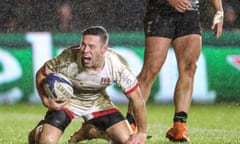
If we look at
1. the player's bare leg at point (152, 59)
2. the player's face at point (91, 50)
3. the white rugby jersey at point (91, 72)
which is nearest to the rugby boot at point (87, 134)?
the player's bare leg at point (152, 59)

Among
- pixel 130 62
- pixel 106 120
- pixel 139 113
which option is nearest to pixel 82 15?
pixel 130 62

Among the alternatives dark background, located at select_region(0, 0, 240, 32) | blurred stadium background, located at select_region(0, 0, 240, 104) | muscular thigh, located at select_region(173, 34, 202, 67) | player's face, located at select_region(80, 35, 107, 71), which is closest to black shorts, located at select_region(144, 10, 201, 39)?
muscular thigh, located at select_region(173, 34, 202, 67)

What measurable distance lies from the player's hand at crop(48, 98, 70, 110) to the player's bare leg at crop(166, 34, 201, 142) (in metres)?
1.74

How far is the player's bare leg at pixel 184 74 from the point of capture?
10.4 meters

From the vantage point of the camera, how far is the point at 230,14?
1672cm

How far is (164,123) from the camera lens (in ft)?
42.8

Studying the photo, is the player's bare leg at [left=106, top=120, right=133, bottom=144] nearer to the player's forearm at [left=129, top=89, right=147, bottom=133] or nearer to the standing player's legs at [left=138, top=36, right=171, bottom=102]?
the player's forearm at [left=129, top=89, right=147, bottom=133]

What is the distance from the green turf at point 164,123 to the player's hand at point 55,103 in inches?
55.2

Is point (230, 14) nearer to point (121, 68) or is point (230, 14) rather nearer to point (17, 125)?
point (17, 125)

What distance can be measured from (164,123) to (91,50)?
4.47m

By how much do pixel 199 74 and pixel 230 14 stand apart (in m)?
1.64

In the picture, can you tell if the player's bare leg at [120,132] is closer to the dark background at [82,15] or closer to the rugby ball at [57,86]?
the rugby ball at [57,86]

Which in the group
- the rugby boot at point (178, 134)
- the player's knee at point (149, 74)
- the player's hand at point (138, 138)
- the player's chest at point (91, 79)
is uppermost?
the player's chest at point (91, 79)

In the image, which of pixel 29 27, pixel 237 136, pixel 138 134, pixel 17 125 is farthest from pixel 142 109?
pixel 29 27
